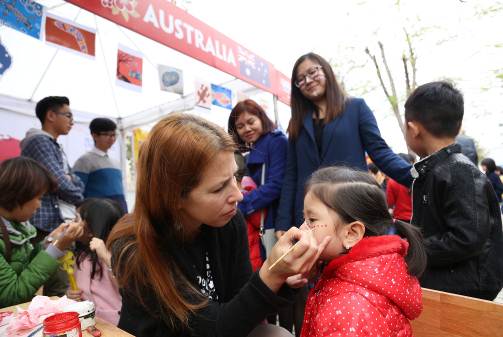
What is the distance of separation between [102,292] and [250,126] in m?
1.39

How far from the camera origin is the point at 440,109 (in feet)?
4.99

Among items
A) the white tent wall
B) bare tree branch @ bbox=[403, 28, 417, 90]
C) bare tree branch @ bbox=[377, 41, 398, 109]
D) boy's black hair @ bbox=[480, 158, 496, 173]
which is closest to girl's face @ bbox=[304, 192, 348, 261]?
the white tent wall

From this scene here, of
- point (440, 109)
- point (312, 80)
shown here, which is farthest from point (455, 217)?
point (312, 80)

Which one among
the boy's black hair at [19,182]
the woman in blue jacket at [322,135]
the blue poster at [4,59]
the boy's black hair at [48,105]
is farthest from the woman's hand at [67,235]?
the blue poster at [4,59]

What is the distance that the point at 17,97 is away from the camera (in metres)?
3.96

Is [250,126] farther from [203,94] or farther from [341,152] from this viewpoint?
[203,94]

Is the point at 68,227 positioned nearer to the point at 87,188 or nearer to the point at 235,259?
the point at 235,259

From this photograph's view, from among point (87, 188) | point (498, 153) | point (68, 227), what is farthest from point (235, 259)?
point (498, 153)

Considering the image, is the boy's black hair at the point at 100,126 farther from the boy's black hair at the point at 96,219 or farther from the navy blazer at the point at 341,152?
the navy blazer at the point at 341,152

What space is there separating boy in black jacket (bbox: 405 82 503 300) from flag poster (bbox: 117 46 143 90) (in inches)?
119

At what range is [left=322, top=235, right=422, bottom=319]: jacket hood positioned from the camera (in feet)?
3.02

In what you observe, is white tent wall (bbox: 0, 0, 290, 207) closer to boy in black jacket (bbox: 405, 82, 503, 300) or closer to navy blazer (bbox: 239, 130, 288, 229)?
navy blazer (bbox: 239, 130, 288, 229)

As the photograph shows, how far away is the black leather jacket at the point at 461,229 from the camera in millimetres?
1271

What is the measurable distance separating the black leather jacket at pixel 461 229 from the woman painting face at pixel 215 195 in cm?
84
